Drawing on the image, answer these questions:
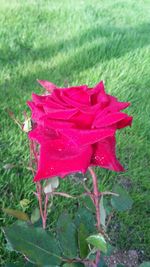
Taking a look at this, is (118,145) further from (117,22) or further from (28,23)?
(117,22)

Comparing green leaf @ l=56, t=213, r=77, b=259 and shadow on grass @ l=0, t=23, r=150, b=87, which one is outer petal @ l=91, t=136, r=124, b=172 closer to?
green leaf @ l=56, t=213, r=77, b=259

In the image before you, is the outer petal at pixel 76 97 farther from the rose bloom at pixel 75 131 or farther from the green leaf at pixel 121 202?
the green leaf at pixel 121 202

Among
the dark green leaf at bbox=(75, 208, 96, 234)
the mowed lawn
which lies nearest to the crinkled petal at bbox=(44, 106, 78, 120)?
the dark green leaf at bbox=(75, 208, 96, 234)

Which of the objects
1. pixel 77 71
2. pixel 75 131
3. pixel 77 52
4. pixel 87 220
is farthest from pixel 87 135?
pixel 77 52

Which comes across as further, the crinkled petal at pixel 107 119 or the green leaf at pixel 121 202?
the green leaf at pixel 121 202

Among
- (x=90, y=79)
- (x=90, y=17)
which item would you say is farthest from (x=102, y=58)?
(x=90, y=17)

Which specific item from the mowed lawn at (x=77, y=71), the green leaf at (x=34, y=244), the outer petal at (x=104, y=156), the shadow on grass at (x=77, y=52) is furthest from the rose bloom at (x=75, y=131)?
the shadow on grass at (x=77, y=52)
